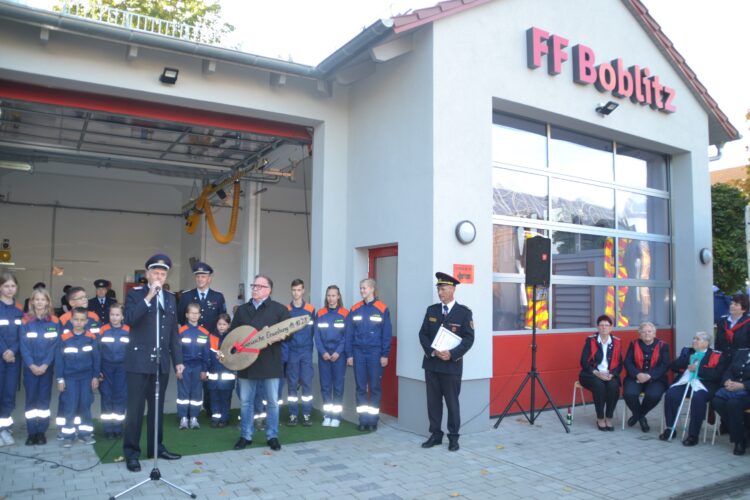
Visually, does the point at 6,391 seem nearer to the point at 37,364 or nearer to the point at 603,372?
the point at 37,364

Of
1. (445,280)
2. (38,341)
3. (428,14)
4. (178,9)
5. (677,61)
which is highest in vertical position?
(178,9)

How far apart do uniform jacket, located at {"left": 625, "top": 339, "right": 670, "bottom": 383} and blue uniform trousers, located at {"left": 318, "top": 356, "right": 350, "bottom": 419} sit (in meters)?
4.02

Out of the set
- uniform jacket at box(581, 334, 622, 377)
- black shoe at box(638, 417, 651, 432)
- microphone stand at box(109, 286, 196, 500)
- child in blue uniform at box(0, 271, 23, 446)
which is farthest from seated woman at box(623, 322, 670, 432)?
child in blue uniform at box(0, 271, 23, 446)

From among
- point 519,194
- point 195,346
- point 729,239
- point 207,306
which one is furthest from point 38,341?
point 729,239

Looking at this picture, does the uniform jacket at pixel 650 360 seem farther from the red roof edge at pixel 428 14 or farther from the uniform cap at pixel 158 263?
the uniform cap at pixel 158 263

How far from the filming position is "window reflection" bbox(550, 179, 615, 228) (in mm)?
9758

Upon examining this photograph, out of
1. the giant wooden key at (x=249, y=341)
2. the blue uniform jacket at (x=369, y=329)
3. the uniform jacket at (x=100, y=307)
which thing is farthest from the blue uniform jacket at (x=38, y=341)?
the uniform jacket at (x=100, y=307)

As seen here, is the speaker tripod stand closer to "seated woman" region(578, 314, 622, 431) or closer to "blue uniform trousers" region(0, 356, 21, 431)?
"seated woman" region(578, 314, 622, 431)

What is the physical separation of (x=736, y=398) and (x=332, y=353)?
4995mm

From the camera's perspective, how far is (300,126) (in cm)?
1014

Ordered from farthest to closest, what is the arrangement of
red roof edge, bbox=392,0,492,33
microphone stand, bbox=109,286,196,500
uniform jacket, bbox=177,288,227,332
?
uniform jacket, bbox=177,288,227,332 < red roof edge, bbox=392,0,492,33 < microphone stand, bbox=109,286,196,500

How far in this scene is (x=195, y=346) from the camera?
7887mm

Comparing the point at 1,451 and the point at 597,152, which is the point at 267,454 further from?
the point at 597,152

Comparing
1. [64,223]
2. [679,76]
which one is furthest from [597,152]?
[64,223]
